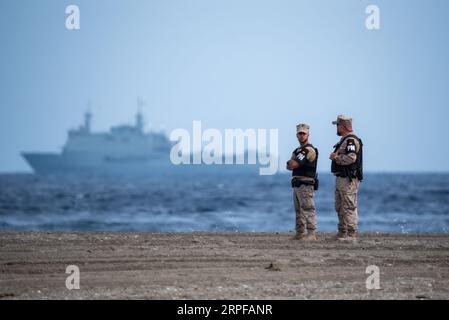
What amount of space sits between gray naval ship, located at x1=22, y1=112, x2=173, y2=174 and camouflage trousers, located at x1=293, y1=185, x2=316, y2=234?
127186mm

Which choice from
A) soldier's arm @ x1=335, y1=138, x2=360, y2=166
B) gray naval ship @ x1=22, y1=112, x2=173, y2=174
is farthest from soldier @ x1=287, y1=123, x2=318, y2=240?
gray naval ship @ x1=22, y1=112, x2=173, y2=174

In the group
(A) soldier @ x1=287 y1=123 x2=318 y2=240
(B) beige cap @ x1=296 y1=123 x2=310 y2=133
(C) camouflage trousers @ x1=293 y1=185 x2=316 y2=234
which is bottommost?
(C) camouflage trousers @ x1=293 y1=185 x2=316 y2=234

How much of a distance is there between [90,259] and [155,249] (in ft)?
4.17

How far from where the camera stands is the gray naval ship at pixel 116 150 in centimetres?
13912

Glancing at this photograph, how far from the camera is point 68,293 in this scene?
795 cm

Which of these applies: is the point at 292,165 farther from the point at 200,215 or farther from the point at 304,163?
the point at 200,215

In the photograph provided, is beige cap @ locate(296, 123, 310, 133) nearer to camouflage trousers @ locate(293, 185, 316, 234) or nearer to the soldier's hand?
the soldier's hand

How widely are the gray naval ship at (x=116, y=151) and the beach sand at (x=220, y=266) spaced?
414 ft

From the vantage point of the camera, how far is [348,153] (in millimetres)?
11359

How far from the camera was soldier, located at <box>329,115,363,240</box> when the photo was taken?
1137 centimetres
